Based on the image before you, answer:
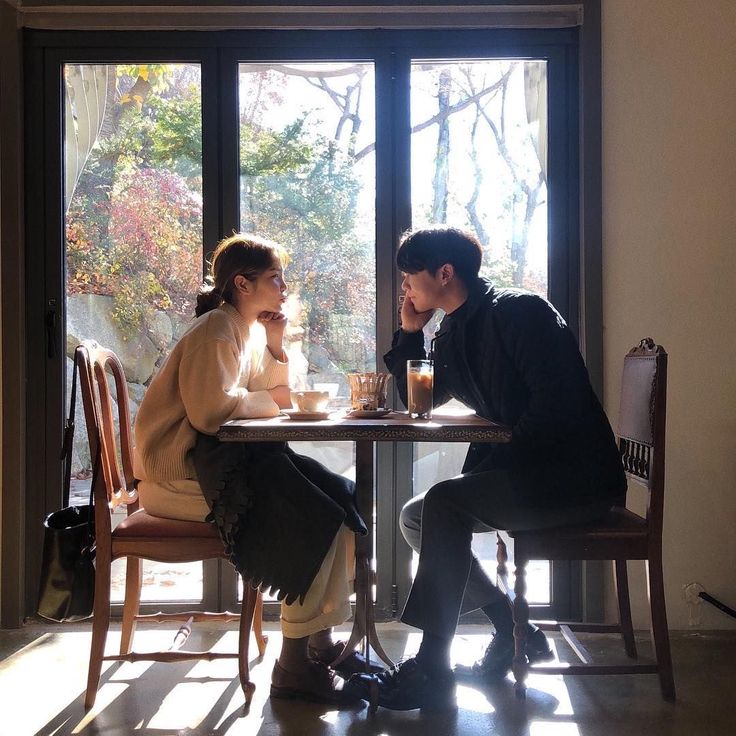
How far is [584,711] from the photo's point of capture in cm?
200

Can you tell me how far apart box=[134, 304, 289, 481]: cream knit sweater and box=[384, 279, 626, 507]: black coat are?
614 millimetres

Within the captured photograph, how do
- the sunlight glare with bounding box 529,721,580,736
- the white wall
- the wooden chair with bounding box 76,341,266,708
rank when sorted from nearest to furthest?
the sunlight glare with bounding box 529,721,580,736 → the wooden chair with bounding box 76,341,266,708 → the white wall

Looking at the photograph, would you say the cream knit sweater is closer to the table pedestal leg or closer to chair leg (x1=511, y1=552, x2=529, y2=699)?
the table pedestal leg

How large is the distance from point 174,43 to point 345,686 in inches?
89.5

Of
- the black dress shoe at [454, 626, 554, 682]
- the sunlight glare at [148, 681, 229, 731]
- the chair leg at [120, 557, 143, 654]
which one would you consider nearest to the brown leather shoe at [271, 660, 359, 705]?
the sunlight glare at [148, 681, 229, 731]

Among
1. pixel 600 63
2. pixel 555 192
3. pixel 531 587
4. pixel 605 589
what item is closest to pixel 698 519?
pixel 605 589

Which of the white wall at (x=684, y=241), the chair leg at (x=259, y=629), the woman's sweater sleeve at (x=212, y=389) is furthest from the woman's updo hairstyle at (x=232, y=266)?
the white wall at (x=684, y=241)

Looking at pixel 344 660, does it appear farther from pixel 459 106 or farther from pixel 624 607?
pixel 459 106

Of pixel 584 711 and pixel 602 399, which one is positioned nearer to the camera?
pixel 584 711

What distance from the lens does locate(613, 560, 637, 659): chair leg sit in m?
2.29

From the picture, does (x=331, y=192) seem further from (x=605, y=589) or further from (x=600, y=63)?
(x=605, y=589)

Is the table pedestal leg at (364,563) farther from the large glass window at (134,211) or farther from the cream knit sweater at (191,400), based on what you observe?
the large glass window at (134,211)

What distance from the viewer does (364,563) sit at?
2082 mm

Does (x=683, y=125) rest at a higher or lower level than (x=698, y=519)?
higher
